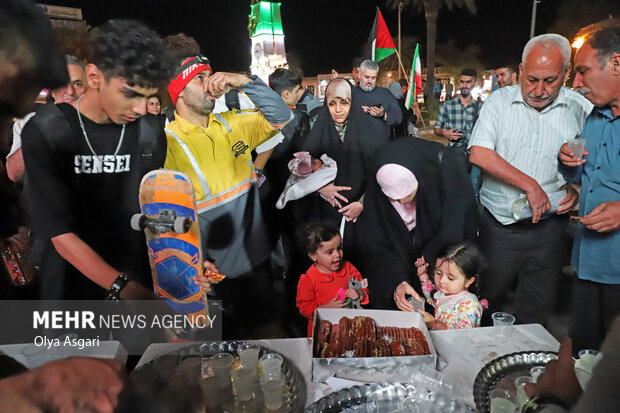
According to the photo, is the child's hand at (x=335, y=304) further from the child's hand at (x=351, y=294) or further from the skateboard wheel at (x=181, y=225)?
the skateboard wheel at (x=181, y=225)

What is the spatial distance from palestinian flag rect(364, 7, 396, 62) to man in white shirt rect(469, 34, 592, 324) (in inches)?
32.9

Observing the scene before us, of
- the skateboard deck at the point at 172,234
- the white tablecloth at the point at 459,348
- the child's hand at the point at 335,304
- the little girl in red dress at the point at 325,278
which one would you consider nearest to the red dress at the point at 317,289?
the little girl in red dress at the point at 325,278

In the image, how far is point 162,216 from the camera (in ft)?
6.13

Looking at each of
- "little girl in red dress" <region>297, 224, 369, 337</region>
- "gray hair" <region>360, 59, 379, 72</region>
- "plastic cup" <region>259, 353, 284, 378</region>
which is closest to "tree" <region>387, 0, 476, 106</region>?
"gray hair" <region>360, 59, 379, 72</region>

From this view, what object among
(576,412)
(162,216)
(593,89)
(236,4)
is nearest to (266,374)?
(576,412)

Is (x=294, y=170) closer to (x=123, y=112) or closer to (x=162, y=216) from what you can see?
(x=162, y=216)

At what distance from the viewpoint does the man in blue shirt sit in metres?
1.87

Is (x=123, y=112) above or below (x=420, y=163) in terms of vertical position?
above

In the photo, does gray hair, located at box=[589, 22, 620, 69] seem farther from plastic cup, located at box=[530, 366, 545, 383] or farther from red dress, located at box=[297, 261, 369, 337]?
red dress, located at box=[297, 261, 369, 337]

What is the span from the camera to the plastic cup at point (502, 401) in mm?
1051

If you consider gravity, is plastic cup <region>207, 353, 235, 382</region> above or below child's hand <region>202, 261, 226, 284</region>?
above

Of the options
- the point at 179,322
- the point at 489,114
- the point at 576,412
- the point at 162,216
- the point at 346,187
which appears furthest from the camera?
the point at 346,187

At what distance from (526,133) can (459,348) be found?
4.63 ft

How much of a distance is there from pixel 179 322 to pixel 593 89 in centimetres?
248
